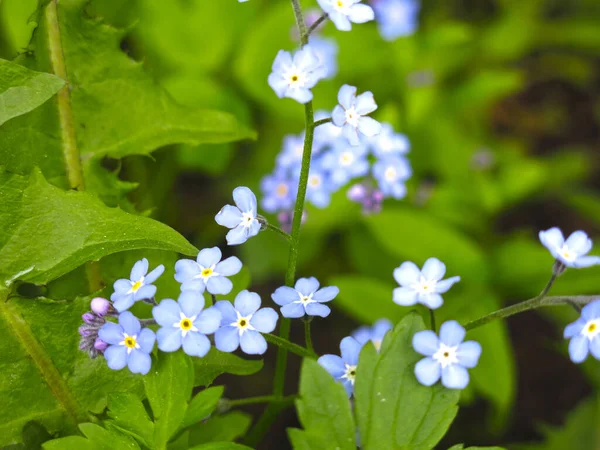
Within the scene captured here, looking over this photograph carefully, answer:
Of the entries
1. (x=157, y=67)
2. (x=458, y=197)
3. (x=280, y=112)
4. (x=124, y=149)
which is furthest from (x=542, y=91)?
(x=124, y=149)

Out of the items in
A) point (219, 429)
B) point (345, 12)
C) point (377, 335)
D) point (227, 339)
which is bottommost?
point (219, 429)

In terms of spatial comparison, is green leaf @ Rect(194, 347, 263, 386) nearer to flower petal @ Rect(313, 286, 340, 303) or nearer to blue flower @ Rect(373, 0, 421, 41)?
flower petal @ Rect(313, 286, 340, 303)

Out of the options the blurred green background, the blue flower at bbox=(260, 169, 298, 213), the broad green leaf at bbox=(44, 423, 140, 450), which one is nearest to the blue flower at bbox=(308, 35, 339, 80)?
the blurred green background

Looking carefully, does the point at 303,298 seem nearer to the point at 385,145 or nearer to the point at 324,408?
the point at 324,408

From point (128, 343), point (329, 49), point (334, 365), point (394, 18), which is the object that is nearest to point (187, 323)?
point (128, 343)

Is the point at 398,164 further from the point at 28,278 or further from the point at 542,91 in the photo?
the point at 542,91

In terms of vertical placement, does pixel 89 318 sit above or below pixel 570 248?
below
